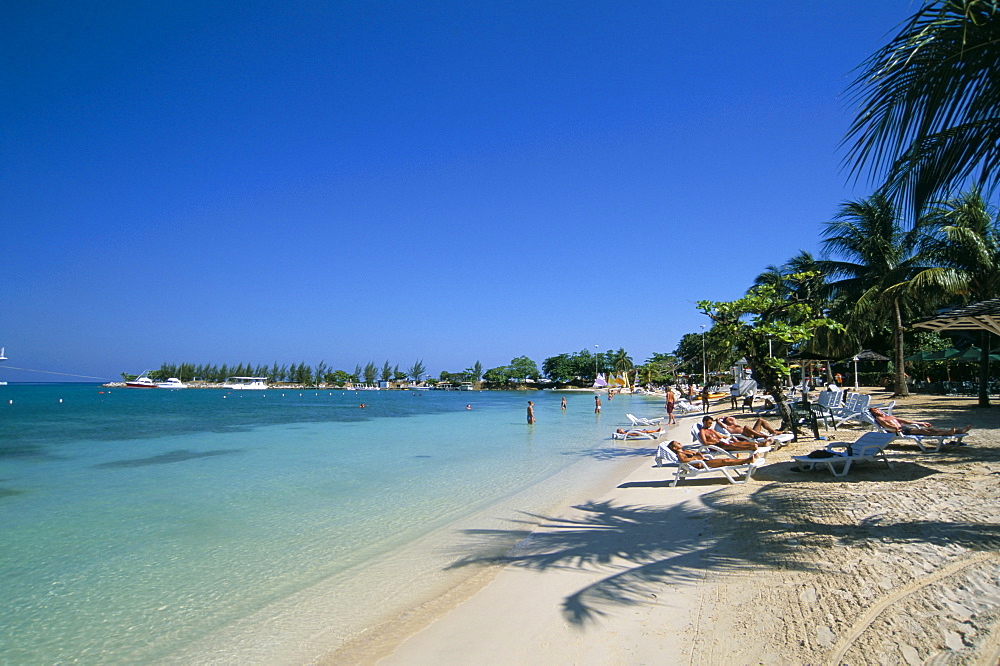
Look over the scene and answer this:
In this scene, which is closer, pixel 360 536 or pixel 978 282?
pixel 360 536

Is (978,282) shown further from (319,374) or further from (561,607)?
(319,374)

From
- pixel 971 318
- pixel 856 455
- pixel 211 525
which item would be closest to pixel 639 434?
pixel 856 455

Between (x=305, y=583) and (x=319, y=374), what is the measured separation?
6790 inches

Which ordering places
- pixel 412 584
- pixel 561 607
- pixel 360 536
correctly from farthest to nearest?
pixel 360 536, pixel 412 584, pixel 561 607

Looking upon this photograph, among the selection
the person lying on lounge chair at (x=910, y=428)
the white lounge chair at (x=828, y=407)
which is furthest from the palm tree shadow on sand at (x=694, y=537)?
the white lounge chair at (x=828, y=407)

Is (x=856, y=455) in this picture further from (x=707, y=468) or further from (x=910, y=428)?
(x=910, y=428)

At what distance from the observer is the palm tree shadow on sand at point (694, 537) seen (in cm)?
463

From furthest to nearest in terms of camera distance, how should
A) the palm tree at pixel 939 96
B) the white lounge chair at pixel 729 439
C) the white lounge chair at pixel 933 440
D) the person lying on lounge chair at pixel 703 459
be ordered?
the white lounge chair at pixel 729 439
the white lounge chair at pixel 933 440
the person lying on lounge chair at pixel 703 459
the palm tree at pixel 939 96

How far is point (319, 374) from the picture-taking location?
→ 169 meters

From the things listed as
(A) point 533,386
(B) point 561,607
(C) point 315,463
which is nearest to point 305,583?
(B) point 561,607

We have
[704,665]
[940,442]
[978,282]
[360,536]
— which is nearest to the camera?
[704,665]

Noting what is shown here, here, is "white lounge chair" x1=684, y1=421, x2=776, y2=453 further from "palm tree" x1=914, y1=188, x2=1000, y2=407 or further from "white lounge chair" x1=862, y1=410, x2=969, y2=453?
"palm tree" x1=914, y1=188, x2=1000, y2=407

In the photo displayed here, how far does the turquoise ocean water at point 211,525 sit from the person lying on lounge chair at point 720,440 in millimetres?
2797

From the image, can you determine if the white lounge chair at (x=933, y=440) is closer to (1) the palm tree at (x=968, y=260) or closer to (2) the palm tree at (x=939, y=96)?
(2) the palm tree at (x=939, y=96)
